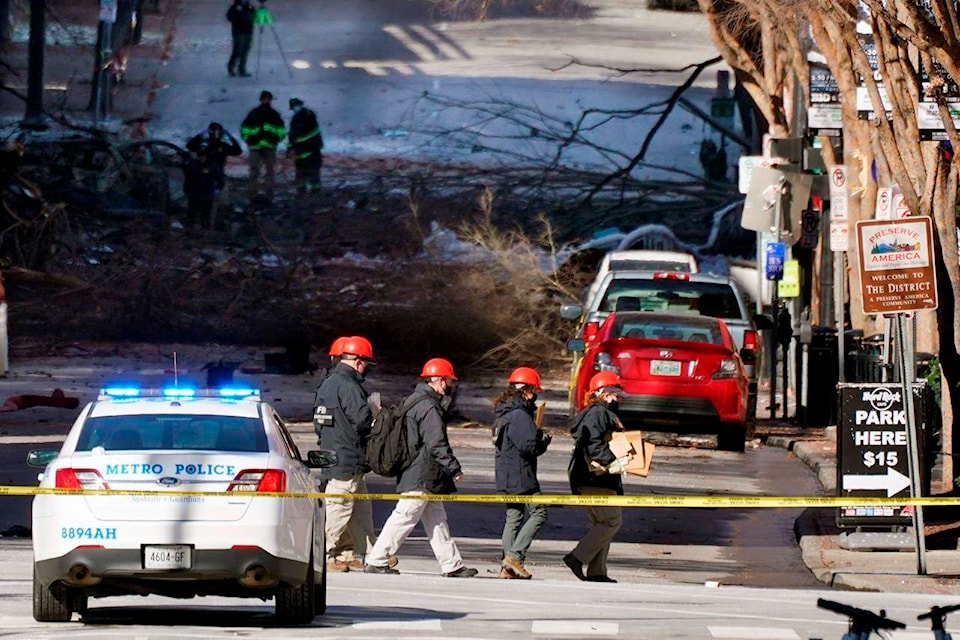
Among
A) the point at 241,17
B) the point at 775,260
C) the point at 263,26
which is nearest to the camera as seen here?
the point at 775,260

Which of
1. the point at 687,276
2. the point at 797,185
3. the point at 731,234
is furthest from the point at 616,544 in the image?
the point at 731,234

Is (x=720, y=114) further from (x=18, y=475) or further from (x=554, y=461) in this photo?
(x=18, y=475)

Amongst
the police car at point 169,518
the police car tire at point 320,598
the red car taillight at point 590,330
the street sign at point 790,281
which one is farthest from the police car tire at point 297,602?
the street sign at point 790,281

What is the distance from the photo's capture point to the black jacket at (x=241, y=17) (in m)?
43.5

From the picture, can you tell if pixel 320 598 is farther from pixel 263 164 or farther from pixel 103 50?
pixel 103 50

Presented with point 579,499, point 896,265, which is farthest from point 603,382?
point 896,265

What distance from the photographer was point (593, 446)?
1448 cm

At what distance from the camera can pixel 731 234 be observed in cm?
4222

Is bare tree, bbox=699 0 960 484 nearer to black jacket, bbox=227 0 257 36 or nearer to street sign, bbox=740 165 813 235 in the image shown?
street sign, bbox=740 165 813 235

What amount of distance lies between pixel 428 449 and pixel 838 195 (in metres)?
11.1

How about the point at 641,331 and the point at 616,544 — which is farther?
the point at 641,331

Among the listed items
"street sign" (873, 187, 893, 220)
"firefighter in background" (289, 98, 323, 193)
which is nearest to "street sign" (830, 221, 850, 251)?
"street sign" (873, 187, 893, 220)

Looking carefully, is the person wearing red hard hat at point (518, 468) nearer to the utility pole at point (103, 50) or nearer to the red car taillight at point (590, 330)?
the red car taillight at point (590, 330)

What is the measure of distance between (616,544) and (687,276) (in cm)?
861
